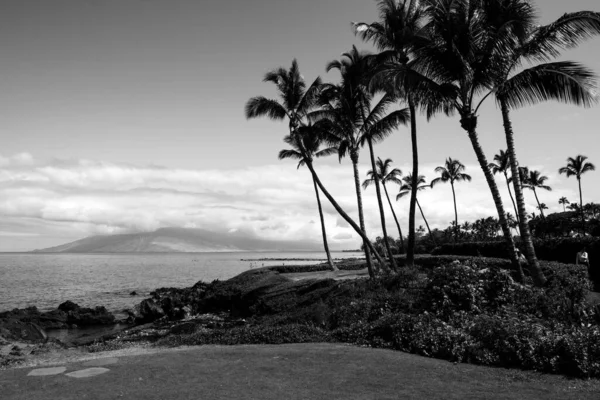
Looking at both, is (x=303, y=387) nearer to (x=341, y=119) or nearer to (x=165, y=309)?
(x=341, y=119)

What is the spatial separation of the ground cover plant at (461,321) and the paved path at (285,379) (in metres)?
0.70

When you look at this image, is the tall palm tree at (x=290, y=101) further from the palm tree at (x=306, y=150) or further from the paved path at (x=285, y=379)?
the paved path at (x=285, y=379)

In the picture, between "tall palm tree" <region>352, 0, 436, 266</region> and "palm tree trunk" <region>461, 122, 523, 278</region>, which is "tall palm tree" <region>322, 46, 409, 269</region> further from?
"palm tree trunk" <region>461, 122, 523, 278</region>

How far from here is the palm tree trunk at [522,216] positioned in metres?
17.3

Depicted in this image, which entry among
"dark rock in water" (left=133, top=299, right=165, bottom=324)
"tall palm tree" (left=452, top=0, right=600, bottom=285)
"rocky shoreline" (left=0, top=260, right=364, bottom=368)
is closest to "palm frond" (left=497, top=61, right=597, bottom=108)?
"tall palm tree" (left=452, top=0, right=600, bottom=285)

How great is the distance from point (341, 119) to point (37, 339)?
22.6 meters

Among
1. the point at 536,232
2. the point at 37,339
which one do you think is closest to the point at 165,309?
the point at 37,339

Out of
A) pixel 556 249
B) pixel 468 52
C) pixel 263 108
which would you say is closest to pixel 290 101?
pixel 263 108

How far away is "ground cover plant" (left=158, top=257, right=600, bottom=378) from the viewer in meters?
8.91

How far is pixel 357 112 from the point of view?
29.4 m

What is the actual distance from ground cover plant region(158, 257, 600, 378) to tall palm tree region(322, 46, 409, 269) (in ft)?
36.5

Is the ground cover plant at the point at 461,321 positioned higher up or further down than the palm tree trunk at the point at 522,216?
further down

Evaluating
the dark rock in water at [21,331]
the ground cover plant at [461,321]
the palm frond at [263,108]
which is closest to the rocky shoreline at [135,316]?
the dark rock in water at [21,331]

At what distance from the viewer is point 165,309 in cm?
3128
